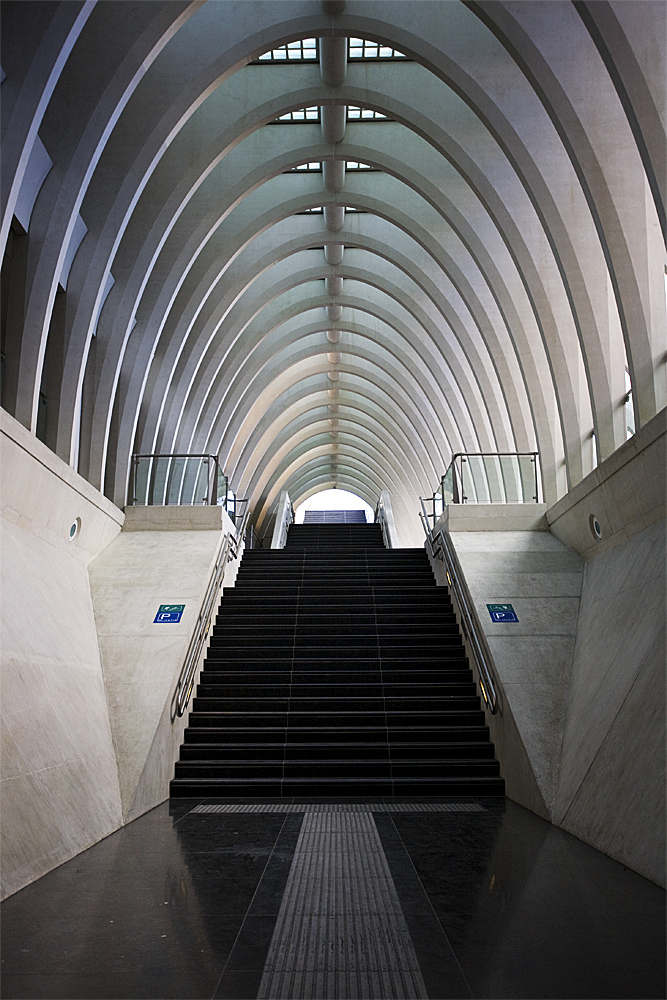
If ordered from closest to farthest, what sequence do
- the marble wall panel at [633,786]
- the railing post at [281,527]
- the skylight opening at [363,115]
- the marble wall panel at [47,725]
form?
the marble wall panel at [633,786]
the marble wall panel at [47,725]
the skylight opening at [363,115]
the railing post at [281,527]

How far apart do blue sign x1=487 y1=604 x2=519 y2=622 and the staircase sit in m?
0.91

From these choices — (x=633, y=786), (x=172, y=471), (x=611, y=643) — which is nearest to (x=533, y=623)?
(x=611, y=643)

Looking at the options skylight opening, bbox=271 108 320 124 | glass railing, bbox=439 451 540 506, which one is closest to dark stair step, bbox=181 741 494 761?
glass railing, bbox=439 451 540 506

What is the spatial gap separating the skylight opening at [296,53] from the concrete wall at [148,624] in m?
9.07

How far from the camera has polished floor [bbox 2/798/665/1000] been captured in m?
3.26

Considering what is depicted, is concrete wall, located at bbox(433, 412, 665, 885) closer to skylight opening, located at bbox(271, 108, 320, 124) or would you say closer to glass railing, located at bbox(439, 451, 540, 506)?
glass railing, located at bbox(439, 451, 540, 506)

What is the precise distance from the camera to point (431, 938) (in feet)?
12.4

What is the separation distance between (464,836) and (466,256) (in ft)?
49.3

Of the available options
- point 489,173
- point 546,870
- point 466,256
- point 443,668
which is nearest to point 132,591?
point 443,668

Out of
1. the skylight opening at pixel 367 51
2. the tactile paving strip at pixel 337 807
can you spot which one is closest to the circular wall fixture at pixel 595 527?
the tactile paving strip at pixel 337 807

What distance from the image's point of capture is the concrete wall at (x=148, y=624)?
7.80 metres

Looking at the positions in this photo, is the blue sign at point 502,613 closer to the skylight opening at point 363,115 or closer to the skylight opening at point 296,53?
the skylight opening at point 296,53

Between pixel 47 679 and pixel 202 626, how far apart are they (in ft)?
11.8

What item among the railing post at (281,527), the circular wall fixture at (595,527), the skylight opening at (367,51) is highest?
the skylight opening at (367,51)
